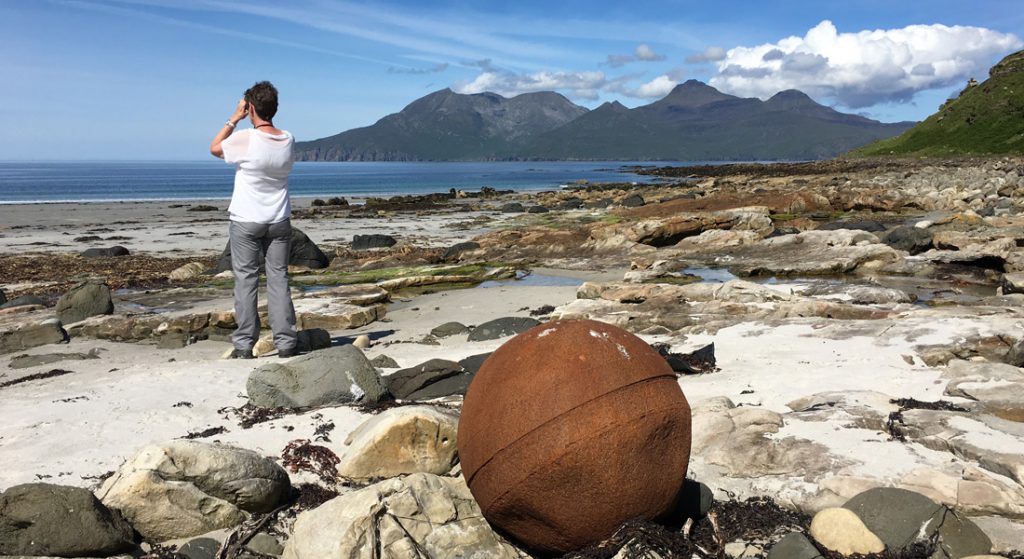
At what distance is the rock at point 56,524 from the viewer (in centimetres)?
428

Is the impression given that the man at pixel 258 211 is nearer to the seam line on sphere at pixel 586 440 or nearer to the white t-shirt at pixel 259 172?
the white t-shirt at pixel 259 172

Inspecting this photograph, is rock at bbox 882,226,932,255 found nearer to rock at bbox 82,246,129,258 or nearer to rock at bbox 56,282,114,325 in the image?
rock at bbox 56,282,114,325

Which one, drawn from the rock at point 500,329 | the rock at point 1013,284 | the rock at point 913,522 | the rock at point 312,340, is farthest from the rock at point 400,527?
the rock at point 1013,284

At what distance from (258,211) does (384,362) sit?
2503 mm

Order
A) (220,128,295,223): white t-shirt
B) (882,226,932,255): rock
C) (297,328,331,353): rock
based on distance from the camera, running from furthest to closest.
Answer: (882,226,932,255): rock
(297,328,331,353): rock
(220,128,295,223): white t-shirt

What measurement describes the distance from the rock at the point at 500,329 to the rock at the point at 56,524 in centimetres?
705

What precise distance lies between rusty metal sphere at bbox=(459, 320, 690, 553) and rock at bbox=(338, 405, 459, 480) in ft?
3.65

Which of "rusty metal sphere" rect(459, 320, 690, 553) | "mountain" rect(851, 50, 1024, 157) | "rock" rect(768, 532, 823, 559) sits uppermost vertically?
"mountain" rect(851, 50, 1024, 157)

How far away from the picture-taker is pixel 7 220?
1594 inches

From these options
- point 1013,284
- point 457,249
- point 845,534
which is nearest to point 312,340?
point 845,534

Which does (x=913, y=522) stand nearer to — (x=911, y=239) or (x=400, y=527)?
(x=400, y=527)

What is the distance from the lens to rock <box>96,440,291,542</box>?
4.78 m

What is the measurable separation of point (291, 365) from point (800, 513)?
17.2ft

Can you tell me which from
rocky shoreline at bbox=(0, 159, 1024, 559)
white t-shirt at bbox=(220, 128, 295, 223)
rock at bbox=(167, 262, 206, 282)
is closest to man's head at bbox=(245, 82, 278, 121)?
white t-shirt at bbox=(220, 128, 295, 223)
